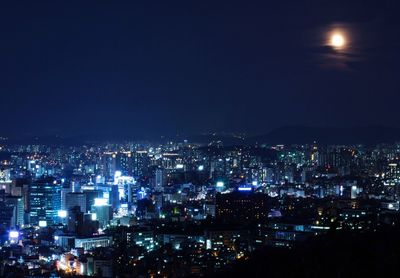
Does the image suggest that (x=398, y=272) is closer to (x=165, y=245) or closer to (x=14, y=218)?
(x=165, y=245)

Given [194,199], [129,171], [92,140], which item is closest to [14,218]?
[194,199]

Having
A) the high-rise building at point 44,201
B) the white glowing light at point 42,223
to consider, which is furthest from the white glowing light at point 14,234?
the high-rise building at point 44,201

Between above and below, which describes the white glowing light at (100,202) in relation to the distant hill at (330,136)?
below

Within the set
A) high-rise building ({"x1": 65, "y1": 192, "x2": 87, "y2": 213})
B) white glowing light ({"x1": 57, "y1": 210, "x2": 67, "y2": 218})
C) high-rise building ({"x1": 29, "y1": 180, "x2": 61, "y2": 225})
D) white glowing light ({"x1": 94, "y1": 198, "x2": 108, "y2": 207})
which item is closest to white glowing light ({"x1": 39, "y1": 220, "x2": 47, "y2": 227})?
high-rise building ({"x1": 29, "y1": 180, "x2": 61, "y2": 225})

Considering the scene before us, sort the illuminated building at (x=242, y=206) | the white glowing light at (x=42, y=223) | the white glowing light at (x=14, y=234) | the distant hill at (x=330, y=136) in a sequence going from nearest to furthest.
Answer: the white glowing light at (x=14, y=234) < the illuminated building at (x=242, y=206) < the white glowing light at (x=42, y=223) < the distant hill at (x=330, y=136)

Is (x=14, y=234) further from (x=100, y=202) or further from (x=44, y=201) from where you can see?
(x=100, y=202)

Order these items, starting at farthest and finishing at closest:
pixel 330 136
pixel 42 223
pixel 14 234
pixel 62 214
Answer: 1. pixel 330 136
2. pixel 62 214
3. pixel 42 223
4. pixel 14 234

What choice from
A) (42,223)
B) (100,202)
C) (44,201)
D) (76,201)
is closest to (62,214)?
(76,201)

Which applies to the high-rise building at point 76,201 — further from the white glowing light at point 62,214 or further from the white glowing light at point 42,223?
the white glowing light at point 42,223
